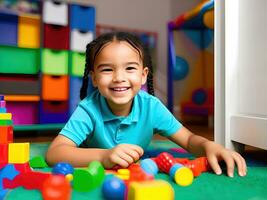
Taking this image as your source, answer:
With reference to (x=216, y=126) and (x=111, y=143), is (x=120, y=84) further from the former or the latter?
(x=216, y=126)

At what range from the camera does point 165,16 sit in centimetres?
287

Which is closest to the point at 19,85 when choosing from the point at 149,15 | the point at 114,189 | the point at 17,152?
the point at 17,152

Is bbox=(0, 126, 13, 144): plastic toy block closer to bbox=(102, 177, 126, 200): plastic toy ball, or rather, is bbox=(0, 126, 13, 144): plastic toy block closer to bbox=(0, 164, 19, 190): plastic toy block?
bbox=(0, 164, 19, 190): plastic toy block

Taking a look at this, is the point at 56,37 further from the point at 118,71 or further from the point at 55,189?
the point at 55,189

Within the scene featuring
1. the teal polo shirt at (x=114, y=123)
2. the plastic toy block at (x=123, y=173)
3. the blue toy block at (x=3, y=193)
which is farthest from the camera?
the teal polo shirt at (x=114, y=123)

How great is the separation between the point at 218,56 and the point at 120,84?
310 mm

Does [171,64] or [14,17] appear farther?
[171,64]

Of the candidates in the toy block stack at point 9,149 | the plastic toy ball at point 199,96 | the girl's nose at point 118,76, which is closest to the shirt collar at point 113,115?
the girl's nose at point 118,76

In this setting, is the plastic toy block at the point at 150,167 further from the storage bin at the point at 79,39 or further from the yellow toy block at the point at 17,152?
the storage bin at the point at 79,39

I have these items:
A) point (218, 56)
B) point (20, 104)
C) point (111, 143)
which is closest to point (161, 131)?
point (111, 143)

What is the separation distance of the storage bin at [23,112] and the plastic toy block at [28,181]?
3.58 feet

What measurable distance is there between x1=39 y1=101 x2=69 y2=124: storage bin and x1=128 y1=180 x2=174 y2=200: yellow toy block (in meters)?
1.30

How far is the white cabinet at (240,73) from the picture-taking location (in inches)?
30.7

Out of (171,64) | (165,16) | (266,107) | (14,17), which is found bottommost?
(266,107)
